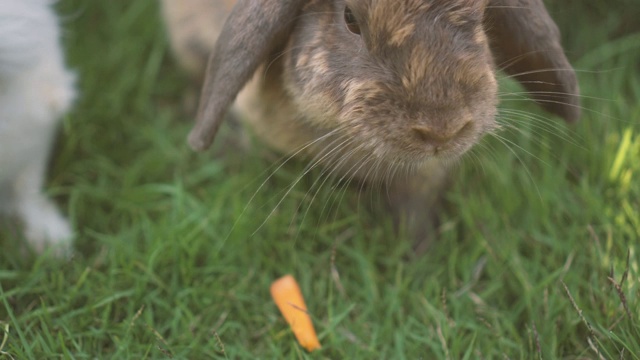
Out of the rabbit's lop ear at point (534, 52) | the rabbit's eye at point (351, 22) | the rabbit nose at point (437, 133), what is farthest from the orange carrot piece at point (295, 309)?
the rabbit's lop ear at point (534, 52)

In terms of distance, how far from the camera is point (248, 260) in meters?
3.05

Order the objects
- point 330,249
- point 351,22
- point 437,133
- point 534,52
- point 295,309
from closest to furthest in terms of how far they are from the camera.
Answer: point 437,133, point 351,22, point 534,52, point 295,309, point 330,249

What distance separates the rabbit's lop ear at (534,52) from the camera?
2.60 meters

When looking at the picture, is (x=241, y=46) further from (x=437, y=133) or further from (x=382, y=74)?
(x=437, y=133)

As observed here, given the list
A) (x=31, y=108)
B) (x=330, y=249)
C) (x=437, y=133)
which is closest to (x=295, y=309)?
(x=330, y=249)

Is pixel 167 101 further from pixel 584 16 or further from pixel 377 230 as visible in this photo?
pixel 584 16

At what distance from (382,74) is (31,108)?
1.19m

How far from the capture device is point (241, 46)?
8.32ft

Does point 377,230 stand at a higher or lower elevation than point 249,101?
lower

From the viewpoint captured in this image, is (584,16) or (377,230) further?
(584,16)

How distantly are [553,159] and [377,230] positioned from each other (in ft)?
2.64

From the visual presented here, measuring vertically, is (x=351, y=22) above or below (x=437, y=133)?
above

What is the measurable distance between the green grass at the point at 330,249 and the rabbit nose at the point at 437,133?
0.57 m

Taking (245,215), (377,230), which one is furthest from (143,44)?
(377,230)
